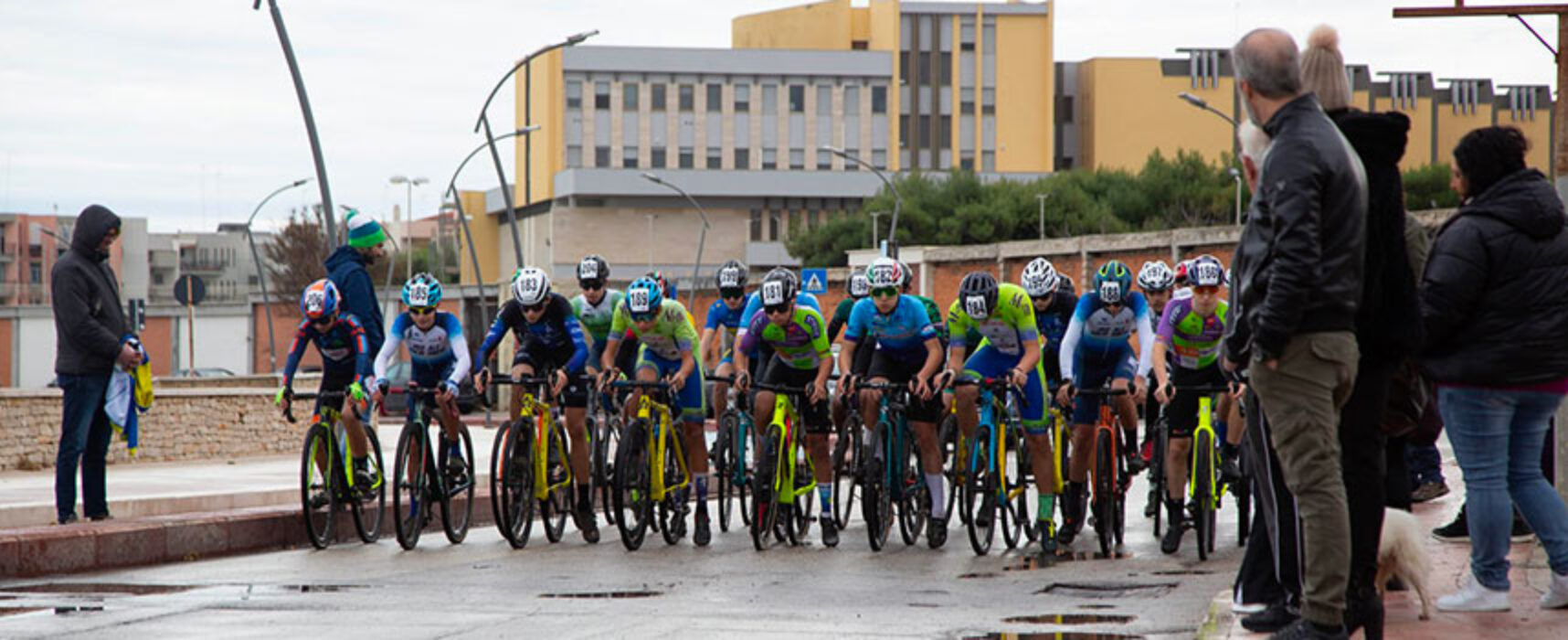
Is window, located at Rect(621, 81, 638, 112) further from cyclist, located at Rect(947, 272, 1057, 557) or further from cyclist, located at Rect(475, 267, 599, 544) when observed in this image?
cyclist, located at Rect(947, 272, 1057, 557)

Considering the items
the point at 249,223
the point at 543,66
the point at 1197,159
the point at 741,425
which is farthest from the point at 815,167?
the point at 741,425

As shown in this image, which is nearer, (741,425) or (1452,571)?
(1452,571)

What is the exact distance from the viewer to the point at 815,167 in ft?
357

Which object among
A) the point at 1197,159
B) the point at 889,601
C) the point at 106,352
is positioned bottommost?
the point at 889,601

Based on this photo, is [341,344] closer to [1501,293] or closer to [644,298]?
[644,298]

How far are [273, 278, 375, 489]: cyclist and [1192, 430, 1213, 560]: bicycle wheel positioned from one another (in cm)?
547

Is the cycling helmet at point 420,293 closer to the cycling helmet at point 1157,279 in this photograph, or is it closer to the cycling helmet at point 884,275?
the cycling helmet at point 884,275

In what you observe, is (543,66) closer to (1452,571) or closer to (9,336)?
(9,336)

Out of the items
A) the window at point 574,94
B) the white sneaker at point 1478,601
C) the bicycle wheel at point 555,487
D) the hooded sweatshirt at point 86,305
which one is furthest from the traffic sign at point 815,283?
the window at point 574,94

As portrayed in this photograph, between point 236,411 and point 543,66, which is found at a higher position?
point 543,66

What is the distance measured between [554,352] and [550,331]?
6.2 inches

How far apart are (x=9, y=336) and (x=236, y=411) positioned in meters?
61.2

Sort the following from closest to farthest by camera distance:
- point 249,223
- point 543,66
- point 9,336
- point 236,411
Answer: point 236,411 → point 249,223 → point 9,336 → point 543,66

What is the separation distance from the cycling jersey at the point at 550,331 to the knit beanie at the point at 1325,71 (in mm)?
8239
